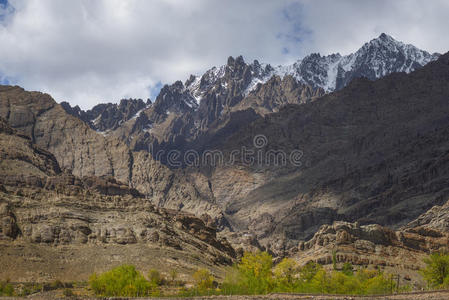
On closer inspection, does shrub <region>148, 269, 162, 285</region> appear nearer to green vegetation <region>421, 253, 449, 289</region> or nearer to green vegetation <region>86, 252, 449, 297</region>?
green vegetation <region>86, 252, 449, 297</region>

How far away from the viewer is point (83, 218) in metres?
155

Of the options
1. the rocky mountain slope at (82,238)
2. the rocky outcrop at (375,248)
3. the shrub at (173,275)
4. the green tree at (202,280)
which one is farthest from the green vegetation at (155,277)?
the rocky outcrop at (375,248)

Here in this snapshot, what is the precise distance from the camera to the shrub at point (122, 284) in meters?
107

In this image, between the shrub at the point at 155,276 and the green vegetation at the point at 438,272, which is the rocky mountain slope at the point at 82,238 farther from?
the green vegetation at the point at 438,272

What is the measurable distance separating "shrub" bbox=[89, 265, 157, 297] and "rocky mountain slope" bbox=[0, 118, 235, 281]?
721 inches

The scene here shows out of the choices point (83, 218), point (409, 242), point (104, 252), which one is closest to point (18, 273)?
point (104, 252)

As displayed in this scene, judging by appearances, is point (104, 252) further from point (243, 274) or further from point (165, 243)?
point (243, 274)

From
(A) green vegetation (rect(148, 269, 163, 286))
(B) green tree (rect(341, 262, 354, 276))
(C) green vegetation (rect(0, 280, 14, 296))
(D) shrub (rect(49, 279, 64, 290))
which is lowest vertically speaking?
(C) green vegetation (rect(0, 280, 14, 296))

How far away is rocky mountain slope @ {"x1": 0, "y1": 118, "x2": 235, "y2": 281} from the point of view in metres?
132

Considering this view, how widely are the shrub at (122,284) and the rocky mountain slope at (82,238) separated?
18.3 m

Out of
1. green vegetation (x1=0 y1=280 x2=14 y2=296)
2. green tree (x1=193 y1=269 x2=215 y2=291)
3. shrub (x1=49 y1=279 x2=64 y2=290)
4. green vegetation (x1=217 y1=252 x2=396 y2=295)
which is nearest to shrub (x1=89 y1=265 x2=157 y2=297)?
shrub (x1=49 y1=279 x2=64 y2=290)

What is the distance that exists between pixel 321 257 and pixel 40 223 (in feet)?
223

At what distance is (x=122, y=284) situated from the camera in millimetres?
109375

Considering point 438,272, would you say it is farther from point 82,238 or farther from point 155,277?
point 82,238
